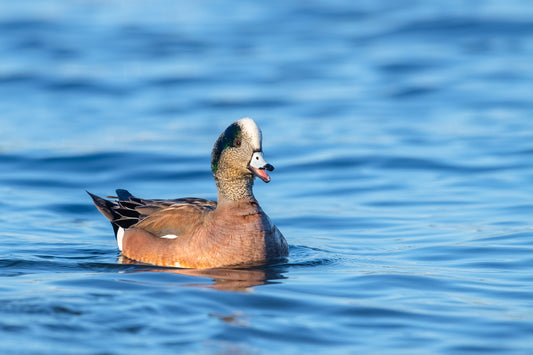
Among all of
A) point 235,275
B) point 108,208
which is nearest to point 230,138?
point 235,275

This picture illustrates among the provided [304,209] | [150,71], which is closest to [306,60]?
[150,71]

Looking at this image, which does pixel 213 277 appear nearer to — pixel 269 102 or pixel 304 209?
pixel 304 209

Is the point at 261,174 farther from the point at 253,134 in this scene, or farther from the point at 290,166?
the point at 290,166

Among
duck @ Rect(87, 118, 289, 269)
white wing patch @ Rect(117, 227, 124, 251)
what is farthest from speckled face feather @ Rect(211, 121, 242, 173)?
white wing patch @ Rect(117, 227, 124, 251)

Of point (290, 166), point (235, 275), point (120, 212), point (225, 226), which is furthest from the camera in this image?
point (290, 166)

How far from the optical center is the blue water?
7082 mm

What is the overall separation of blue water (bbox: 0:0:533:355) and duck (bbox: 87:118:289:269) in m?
0.26

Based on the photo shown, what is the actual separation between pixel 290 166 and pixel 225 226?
5.84m

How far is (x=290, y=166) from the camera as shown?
48.1 ft

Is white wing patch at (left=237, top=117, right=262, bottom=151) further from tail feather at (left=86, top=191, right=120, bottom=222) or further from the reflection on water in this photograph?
tail feather at (left=86, top=191, right=120, bottom=222)

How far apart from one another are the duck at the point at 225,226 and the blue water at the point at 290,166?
0.26 m

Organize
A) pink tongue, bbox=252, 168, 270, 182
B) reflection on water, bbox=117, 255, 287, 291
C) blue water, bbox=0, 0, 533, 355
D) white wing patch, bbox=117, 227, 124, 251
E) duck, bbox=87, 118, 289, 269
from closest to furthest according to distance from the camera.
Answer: blue water, bbox=0, 0, 533, 355 < reflection on water, bbox=117, 255, 287, 291 < pink tongue, bbox=252, 168, 270, 182 < duck, bbox=87, 118, 289, 269 < white wing patch, bbox=117, 227, 124, 251

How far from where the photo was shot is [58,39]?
24.8 meters

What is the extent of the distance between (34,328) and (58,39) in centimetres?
1907
